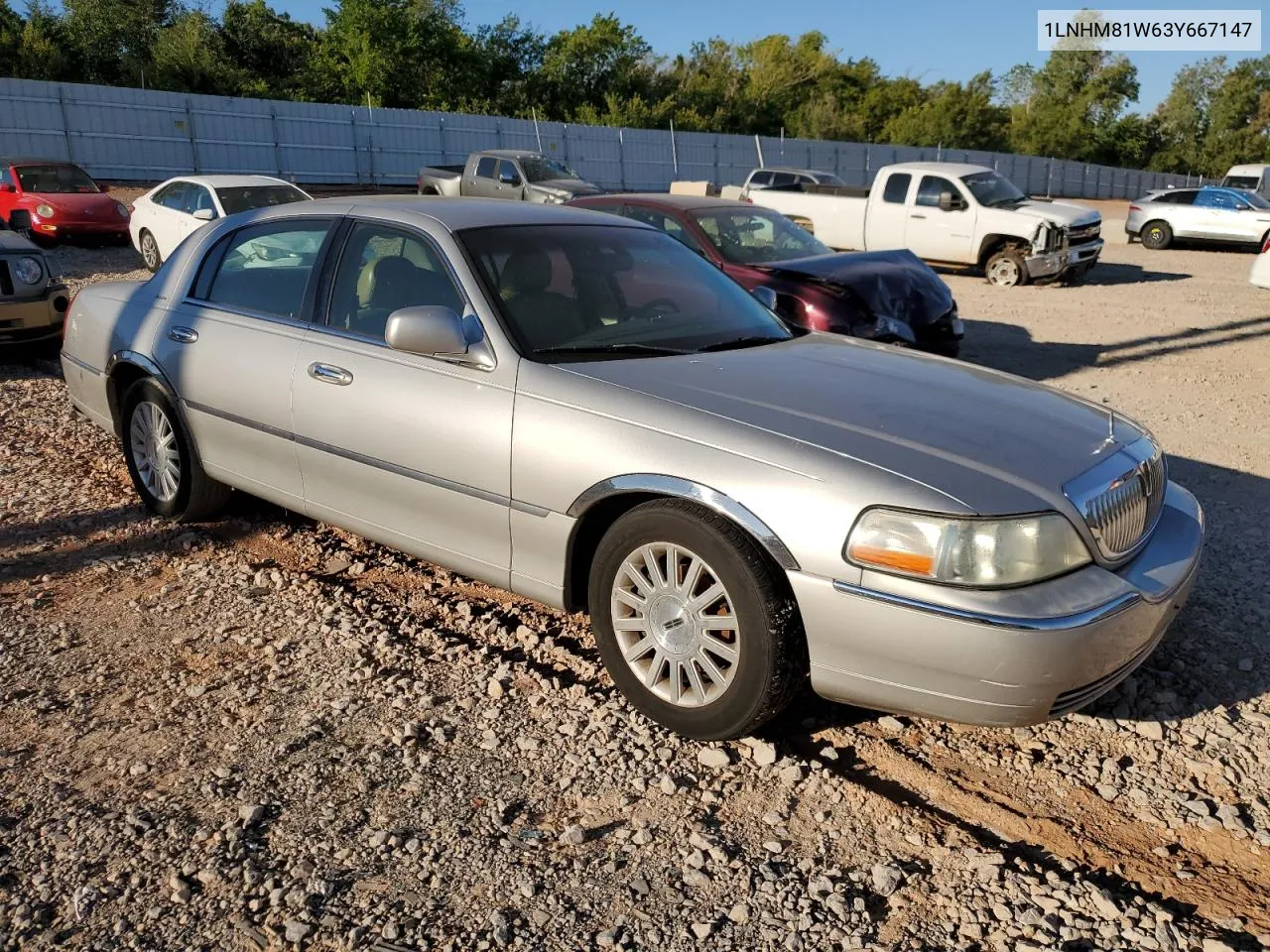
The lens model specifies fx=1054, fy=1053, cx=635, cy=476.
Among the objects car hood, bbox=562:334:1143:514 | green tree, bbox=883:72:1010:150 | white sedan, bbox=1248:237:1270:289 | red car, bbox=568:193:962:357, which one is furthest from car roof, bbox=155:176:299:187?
green tree, bbox=883:72:1010:150

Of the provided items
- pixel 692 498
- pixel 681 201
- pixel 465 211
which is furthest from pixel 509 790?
pixel 681 201

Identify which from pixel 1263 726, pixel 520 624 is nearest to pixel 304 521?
pixel 520 624

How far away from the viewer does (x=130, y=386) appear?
5168mm

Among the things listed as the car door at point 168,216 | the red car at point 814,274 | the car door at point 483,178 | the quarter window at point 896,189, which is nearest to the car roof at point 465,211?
the red car at point 814,274

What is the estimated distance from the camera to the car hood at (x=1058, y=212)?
52.0ft

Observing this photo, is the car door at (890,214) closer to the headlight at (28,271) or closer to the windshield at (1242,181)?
the headlight at (28,271)

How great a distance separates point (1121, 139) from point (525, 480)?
82.4 m

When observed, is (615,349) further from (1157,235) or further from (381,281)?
(1157,235)

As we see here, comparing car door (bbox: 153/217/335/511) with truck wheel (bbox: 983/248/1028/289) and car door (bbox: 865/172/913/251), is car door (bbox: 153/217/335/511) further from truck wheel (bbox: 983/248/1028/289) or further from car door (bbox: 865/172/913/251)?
car door (bbox: 865/172/913/251)

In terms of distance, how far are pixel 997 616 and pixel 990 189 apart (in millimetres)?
15215

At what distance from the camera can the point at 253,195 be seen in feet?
46.3

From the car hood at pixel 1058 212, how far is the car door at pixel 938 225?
67cm

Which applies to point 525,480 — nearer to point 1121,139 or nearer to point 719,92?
point 719,92

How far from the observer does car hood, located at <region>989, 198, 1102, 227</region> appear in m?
15.9
